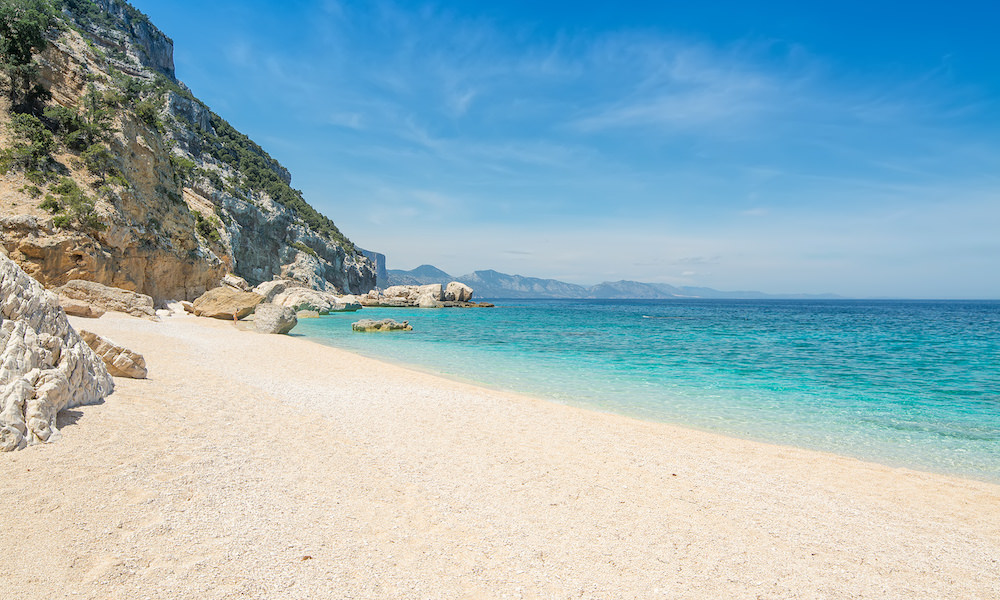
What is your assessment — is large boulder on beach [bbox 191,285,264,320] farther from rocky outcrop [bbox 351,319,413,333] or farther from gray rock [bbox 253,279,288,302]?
gray rock [bbox 253,279,288,302]

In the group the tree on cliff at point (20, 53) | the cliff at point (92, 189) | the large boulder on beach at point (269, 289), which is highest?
the tree on cliff at point (20, 53)

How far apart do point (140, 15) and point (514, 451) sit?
107684 millimetres

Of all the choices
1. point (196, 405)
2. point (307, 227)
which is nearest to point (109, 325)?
point (196, 405)

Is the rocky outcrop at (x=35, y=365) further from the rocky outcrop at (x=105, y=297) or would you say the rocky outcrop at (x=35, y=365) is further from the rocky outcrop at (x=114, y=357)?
the rocky outcrop at (x=105, y=297)

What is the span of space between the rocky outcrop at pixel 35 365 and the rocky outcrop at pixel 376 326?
24.6 metres

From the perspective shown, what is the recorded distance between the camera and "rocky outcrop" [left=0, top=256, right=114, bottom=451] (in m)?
4.52

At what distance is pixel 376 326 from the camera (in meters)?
31.5

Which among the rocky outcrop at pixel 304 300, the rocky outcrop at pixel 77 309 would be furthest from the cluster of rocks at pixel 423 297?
the rocky outcrop at pixel 77 309

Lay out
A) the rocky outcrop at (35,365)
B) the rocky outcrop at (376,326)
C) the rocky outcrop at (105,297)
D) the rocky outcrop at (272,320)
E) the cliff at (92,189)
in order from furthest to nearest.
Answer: the rocky outcrop at (376,326) → the rocky outcrop at (272,320) → the cliff at (92,189) → the rocky outcrop at (105,297) → the rocky outcrop at (35,365)

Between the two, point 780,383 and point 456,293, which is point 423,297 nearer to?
point 456,293

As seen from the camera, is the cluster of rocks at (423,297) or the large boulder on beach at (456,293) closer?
the cluster of rocks at (423,297)

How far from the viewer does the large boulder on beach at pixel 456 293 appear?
75.8 metres

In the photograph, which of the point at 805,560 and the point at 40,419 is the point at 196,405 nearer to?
the point at 40,419

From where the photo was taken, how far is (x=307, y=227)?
248 feet
